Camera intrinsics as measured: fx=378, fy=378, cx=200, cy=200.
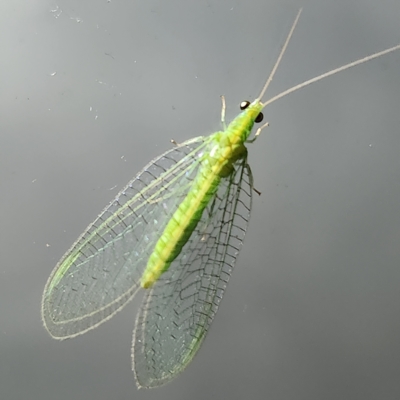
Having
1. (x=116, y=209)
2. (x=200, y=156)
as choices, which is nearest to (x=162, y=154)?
(x=200, y=156)

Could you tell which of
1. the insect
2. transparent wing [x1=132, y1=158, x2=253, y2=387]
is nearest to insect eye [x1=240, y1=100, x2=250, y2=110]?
the insect

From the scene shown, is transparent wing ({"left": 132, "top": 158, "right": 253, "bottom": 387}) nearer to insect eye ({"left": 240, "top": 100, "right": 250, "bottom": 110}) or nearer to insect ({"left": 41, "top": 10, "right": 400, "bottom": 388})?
insect ({"left": 41, "top": 10, "right": 400, "bottom": 388})

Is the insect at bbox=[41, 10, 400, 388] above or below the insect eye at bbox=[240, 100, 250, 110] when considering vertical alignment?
below

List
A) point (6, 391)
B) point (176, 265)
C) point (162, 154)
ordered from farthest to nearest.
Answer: point (6, 391)
point (162, 154)
point (176, 265)

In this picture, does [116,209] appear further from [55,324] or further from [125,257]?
[55,324]

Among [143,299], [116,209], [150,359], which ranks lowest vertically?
[150,359]

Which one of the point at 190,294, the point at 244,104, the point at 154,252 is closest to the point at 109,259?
the point at 154,252

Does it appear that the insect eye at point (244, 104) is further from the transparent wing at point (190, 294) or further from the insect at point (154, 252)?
the transparent wing at point (190, 294)
